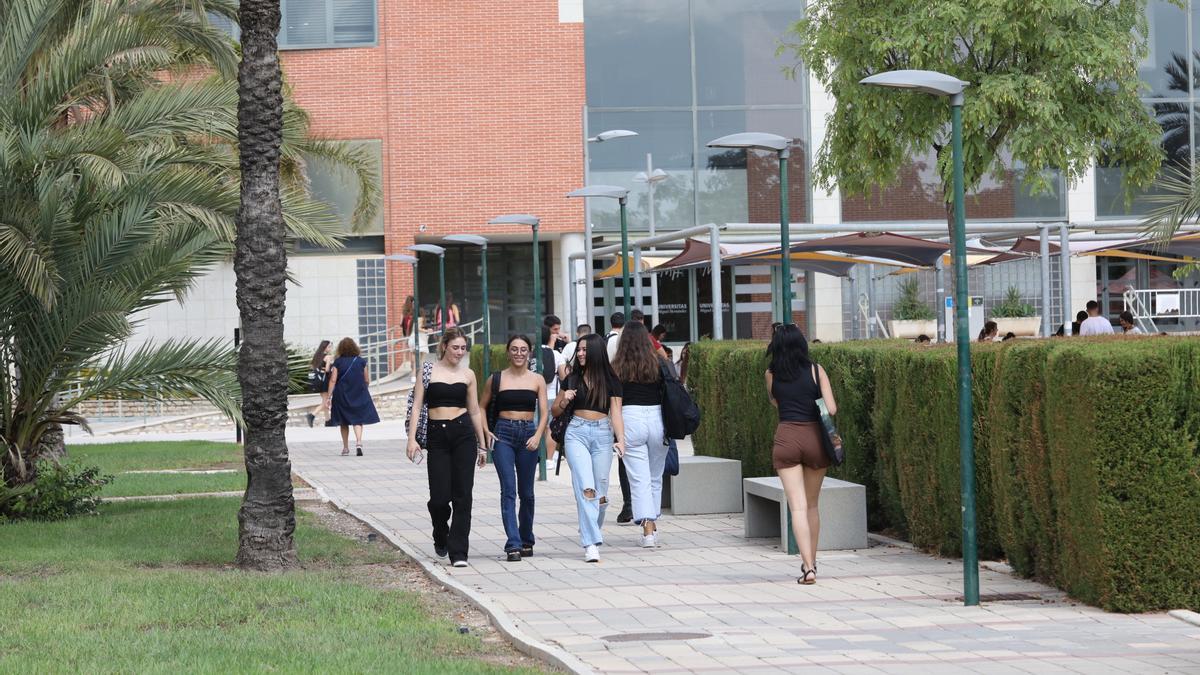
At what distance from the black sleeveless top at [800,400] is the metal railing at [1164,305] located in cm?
2533

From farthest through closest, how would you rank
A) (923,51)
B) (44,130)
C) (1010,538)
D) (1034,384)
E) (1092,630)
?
(923,51)
(44,130)
(1010,538)
(1034,384)
(1092,630)

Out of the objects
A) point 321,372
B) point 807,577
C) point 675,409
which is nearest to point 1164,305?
point 321,372

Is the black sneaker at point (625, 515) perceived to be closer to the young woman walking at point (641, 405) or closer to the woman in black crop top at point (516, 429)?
the young woman walking at point (641, 405)

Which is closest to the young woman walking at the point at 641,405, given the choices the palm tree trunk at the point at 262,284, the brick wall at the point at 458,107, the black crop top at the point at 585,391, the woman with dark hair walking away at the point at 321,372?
the black crop top at the point at 585,391

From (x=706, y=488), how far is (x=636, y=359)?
8.22 feet

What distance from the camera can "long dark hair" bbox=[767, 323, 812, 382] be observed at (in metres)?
10.5

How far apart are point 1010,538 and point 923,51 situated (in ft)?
34.5

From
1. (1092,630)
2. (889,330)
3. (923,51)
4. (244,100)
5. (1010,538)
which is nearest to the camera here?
(1092,630)

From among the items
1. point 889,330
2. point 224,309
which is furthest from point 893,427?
point 224,309

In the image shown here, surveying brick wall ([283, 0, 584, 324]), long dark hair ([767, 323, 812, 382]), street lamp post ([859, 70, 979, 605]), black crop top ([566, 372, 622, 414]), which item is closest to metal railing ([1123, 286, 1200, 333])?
brick wall ([283, 0, 584, 324])

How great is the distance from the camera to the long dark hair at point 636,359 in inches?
491

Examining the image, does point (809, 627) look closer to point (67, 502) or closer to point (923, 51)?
point (67, 502)

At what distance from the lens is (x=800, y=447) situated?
10305 millimetres

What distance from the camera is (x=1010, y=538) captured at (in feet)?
33.1
